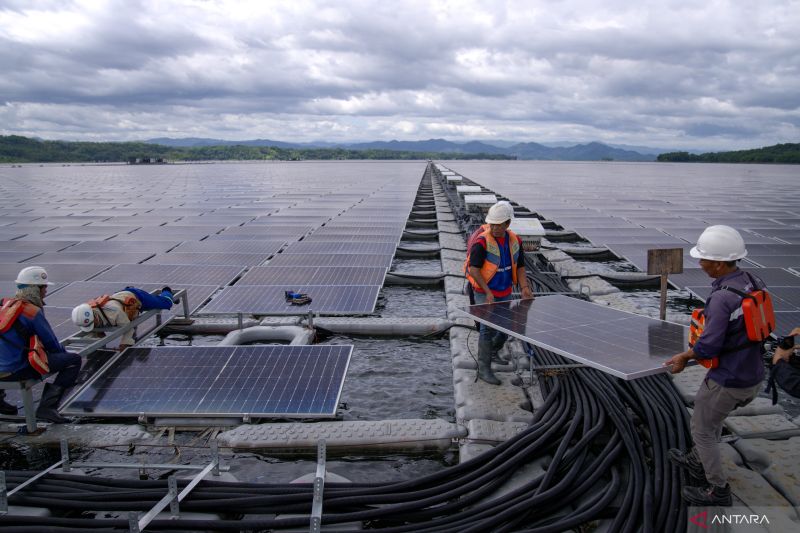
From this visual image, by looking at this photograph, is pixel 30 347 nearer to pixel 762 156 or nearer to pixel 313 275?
pixel 313 275

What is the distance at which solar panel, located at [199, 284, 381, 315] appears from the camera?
35.0ft

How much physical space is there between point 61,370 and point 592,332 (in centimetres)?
643

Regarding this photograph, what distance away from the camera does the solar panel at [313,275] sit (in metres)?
12.5

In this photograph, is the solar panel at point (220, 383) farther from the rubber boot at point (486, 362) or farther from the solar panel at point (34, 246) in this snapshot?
the solar panel at point (34, 246)

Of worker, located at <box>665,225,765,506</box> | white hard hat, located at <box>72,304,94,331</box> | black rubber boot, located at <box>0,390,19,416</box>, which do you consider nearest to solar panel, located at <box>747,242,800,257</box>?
worker, located at <box>665,225,765,506</box>

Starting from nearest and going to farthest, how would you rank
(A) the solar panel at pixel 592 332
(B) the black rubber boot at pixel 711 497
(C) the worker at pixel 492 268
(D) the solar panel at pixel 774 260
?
(B) the black rubber boot at pixel 711 497, (A) the solar panel at pixel 592 332, (C) the worker at pixel 492 268, (D) the solar panel at pixel 774 260

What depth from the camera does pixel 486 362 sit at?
7656 mm

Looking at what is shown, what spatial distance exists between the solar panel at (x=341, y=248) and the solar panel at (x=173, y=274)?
2.89m

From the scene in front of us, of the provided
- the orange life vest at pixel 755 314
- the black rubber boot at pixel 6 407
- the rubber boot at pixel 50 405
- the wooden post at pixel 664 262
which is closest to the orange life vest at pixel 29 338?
the rubber boot at pixel 50 405

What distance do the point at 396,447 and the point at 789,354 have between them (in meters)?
3.93

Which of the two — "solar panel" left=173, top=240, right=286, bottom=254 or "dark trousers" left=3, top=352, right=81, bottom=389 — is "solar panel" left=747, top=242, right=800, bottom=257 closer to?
"solar panel" left=173, top=240, right=286, bottom=254

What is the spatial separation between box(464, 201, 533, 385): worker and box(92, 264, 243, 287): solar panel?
7.17 meters

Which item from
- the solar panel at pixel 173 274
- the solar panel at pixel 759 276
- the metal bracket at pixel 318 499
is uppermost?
the solar panel at pixel 759 276

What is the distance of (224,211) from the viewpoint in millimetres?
28312
